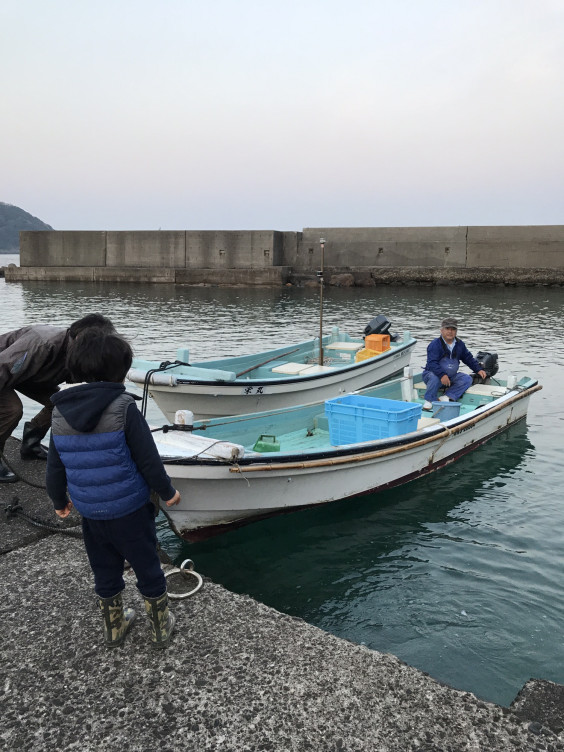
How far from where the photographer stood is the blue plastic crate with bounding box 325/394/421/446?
24.3ft

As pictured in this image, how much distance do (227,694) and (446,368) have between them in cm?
770

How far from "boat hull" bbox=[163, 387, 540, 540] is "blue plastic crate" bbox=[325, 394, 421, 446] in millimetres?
215

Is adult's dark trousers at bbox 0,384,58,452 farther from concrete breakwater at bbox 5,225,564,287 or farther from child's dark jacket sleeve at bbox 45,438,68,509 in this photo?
concrete breakwater at bbox 5,225,564,287

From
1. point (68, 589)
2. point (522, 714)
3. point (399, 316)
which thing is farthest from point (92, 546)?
point (399, 316)

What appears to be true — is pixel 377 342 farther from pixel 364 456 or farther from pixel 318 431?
pixel 364 456

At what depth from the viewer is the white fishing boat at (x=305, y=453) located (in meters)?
5.97

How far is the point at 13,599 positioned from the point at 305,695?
6.96 feet

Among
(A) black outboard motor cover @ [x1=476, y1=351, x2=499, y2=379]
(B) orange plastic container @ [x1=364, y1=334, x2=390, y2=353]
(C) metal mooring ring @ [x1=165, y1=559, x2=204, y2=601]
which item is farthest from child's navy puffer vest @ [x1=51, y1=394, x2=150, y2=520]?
(B) orange plastic container @ [x1=364, y1=334, x2=390, y2=353]

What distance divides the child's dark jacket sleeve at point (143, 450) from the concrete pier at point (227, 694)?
3.52ft

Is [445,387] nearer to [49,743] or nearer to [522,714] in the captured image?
[522,714]

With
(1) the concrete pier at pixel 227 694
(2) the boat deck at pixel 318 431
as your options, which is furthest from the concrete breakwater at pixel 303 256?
(1) the concrete pier at pixel 227 694

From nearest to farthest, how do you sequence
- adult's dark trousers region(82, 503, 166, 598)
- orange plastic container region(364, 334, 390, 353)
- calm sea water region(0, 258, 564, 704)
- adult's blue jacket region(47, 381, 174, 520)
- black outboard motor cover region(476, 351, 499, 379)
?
1. adult's blue jacket region(47, 381, 174, 520)
2. adult's dark trousers region(82, 503, 166, 598)
3. calm sea water region(0, 258, 564, 704)
4. black outboard motor cover region(476, 351, 499, 379)
5. orange plastic container region(364, 334, 390, 353)

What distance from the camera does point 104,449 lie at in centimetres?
304

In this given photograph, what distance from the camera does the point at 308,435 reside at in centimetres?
884
